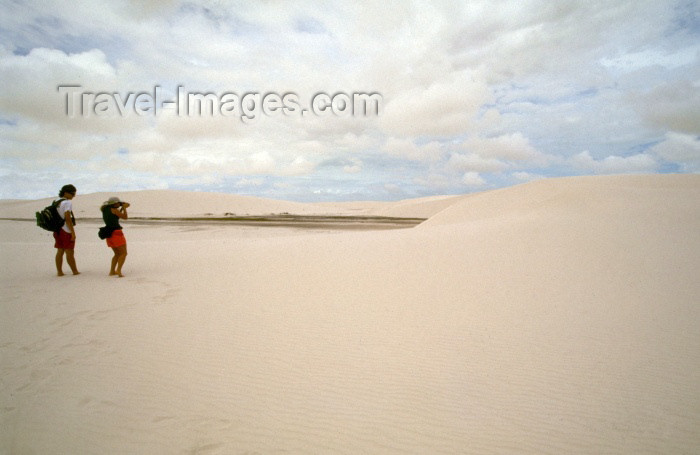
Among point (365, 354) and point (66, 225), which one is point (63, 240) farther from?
point (365, 354)

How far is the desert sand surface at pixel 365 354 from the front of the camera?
3086 millimetres

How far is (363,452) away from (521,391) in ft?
6.31

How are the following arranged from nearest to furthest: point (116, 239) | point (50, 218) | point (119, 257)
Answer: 1. point (50, 218)
2. point (116, 239)
3. point (119, 257)

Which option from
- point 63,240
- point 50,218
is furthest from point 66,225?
point 63,240

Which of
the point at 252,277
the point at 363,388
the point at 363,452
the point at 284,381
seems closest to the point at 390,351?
the point at 363,388

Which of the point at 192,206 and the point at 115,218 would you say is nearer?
the point at 115,218

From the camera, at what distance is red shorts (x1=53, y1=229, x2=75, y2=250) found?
752 centimetres

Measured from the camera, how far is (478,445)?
117 inches

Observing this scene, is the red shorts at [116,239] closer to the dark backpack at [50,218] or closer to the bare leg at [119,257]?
the bare leg at [119,257]

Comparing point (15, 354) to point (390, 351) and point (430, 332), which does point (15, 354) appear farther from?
point (430, 332)

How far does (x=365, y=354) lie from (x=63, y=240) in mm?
7349

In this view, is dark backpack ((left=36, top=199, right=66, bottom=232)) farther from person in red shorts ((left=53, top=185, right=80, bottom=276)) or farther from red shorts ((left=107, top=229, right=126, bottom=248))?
red shorts ((left=107, top=229, right=126, bottom=248))

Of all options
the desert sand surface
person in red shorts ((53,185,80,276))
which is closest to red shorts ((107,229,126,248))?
person in red shorts ((53,185,80,276))

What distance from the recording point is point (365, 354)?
449 centimetres
